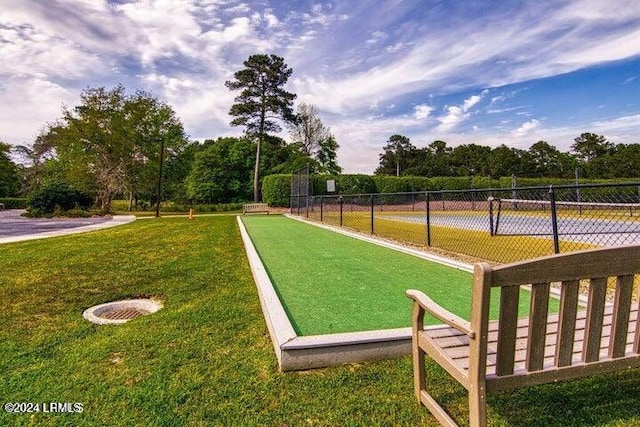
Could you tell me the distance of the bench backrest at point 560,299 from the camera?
1.46m

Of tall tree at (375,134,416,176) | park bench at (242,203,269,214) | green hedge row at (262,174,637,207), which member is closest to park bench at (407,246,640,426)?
park bench at (242,203,269,214)

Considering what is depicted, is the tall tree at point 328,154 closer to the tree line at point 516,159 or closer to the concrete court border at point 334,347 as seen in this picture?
the tree line at point 516,159

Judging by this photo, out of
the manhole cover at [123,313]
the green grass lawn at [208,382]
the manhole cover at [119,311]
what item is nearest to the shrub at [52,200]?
the green grass lawn at [208,382]

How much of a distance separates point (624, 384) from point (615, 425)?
0.59m

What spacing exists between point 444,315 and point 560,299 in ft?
1.61

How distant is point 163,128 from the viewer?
122ft

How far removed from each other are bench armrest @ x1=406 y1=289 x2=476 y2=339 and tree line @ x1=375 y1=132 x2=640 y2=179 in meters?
66.8

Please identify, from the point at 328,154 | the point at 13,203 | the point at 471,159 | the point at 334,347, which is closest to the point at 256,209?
the point at 334,347

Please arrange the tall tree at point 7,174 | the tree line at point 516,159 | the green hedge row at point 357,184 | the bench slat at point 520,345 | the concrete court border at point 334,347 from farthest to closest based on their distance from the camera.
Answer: the tree line at point 516,159 < the tall tree at point 7,174 < the green hedge row at point 357,184 < the concrete court border at point 334,347 < the bench slat at point 520,345

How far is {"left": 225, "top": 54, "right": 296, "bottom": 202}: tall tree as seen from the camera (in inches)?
1361

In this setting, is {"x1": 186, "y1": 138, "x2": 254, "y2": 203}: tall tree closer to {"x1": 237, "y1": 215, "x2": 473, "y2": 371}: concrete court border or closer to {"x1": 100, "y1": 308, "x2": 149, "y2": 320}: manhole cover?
{"x1": 100, "y1": 308, "x2": 149, "y2": 320}: manhole cover

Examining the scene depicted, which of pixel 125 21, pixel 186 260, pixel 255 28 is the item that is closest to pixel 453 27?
pixel 255 28

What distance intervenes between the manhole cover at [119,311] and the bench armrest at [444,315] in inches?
121

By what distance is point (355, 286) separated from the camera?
177 inches
